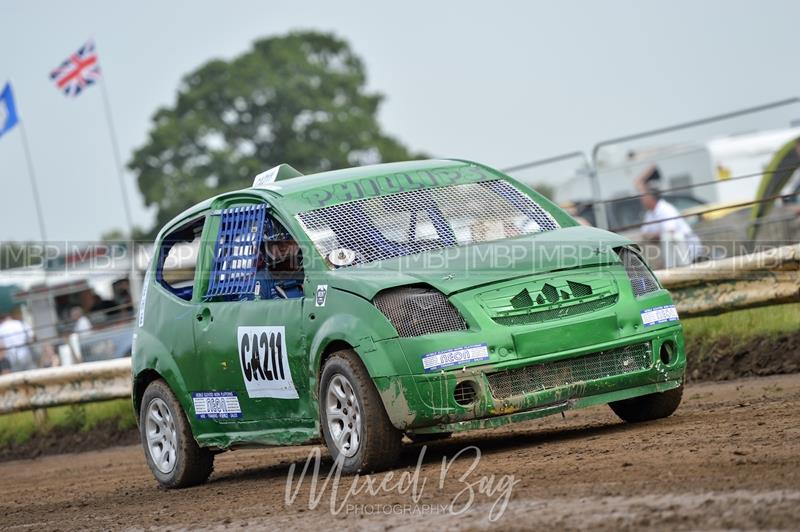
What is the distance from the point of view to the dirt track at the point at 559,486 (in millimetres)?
5316

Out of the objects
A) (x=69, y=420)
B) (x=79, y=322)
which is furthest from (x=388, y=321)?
(x=79, y=322)

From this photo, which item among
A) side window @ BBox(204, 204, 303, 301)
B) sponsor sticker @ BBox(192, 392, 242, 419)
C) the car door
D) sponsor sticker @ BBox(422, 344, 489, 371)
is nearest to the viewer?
sponsor sticker @ BBox(422, 344, 489, 371)

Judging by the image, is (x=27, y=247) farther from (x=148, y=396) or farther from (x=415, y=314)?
(x=415, y=314)

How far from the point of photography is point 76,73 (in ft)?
119

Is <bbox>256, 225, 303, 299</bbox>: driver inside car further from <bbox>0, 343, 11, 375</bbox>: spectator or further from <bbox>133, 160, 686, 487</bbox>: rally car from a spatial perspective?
<bbox>0, 343, 11, 375</bbox>: spectator

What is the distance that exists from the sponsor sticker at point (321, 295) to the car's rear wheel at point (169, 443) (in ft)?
6.40

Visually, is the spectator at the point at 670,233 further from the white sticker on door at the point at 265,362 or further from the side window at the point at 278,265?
the white sticker on door at the point at 265,362

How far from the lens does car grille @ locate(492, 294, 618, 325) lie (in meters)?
7.46

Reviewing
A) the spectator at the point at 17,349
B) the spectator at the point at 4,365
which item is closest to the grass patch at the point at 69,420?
the spectator at the point at 17,349

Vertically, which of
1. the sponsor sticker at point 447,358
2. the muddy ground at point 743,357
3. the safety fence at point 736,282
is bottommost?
the muddy ground at point 743,357

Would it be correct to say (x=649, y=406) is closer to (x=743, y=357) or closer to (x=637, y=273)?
(x=637, y=273)

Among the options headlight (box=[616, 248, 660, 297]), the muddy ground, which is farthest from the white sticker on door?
the muddy ground

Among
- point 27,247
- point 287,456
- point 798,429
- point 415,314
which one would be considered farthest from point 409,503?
point 27,247

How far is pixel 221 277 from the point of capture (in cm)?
902
